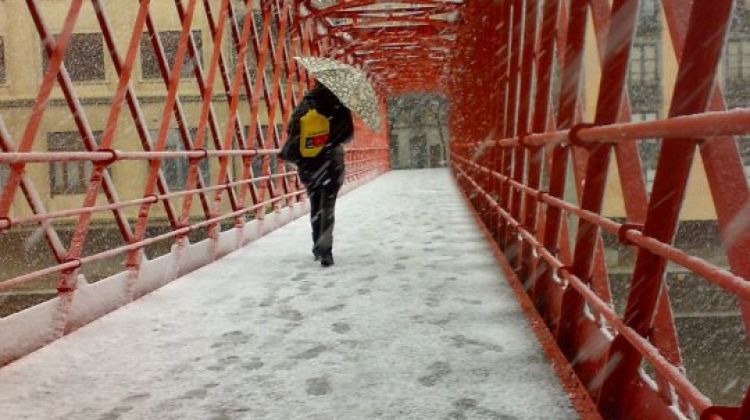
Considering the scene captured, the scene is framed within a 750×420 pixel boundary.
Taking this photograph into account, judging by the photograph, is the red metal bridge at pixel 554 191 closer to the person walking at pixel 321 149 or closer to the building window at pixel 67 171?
the person walking at pixel 321 149

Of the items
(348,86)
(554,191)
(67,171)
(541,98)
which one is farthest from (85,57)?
(554,191)

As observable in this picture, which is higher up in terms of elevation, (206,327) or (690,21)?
(690,21)

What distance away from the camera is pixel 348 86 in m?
5.89

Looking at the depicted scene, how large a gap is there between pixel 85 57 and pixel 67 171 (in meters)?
4.72

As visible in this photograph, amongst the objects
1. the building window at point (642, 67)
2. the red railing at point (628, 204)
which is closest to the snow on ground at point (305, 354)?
the red railing at point (628, 204)

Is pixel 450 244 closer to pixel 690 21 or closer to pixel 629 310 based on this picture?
pixel 629 310

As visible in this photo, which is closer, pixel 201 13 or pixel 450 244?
pixel 450 244

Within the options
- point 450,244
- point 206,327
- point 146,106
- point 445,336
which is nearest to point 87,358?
point 206,327

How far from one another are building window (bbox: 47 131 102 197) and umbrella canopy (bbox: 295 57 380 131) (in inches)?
889

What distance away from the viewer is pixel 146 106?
28.5 metres

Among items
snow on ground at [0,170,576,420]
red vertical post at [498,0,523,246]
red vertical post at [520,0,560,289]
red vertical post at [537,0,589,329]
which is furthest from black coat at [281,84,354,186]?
red vertical post at [537,0,589,329]

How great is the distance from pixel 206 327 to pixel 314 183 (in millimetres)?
2442

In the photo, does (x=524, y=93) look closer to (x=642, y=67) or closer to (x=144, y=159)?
(x=144, y=159)

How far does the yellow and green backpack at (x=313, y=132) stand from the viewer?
6340 millimetres
